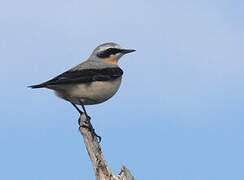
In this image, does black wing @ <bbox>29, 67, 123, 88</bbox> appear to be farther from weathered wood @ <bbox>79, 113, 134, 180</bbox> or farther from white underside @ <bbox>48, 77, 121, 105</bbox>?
weathered wood @ <bbox>79, 113, 134, 180</bbox>

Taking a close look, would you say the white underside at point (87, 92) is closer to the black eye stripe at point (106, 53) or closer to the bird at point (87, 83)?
the bird at point (87, 83)

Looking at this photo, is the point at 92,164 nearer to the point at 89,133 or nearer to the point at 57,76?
the point at 89,133

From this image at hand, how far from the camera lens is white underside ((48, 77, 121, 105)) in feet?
37.0

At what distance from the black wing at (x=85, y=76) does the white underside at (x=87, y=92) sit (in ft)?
0.42

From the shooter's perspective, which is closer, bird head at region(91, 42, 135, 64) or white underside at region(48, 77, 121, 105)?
white underside at region(48, 77, 121, 105)

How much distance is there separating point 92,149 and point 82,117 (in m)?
1.71

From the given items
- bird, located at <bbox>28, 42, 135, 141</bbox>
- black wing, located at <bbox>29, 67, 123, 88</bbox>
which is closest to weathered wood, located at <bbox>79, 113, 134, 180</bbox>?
bird, located at <bbox>28, 42, 135, 141</bbox>

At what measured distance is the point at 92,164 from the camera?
9.88 metres

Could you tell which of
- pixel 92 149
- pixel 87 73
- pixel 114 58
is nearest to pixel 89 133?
pixel 92 149

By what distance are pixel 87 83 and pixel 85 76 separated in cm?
19

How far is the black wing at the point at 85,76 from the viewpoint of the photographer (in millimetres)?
10922

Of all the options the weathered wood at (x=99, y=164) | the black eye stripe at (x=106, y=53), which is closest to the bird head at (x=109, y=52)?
the black eye stripe at (x=106, y=53)

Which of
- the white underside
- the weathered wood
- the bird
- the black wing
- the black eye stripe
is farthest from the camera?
the black eye stripe

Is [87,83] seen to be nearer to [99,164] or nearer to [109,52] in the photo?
[109,52]
